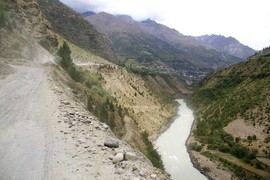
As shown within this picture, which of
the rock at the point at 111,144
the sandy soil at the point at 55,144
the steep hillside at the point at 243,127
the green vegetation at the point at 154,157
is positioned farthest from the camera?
the steep hillside at the point at 243,127

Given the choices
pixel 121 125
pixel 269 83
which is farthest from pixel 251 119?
pixel 121 125

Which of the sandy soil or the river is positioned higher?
the sandy soil

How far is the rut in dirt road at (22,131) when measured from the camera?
13.6 meters

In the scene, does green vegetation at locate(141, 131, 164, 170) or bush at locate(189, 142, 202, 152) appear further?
bush at locate(189, 142, 202, 152)

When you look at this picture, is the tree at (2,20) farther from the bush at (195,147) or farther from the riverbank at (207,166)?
the bush at (195,147)

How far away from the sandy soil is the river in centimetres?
4116

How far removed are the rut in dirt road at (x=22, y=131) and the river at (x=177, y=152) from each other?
38965mm

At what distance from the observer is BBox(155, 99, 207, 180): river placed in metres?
62.0

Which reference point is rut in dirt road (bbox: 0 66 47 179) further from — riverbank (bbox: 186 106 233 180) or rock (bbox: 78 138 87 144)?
riverbank (bbox: 186 106 233 180)

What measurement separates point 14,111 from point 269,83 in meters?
92.2

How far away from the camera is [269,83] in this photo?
330ft

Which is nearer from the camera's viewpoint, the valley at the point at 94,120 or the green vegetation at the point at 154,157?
the valley at the point at 94,120

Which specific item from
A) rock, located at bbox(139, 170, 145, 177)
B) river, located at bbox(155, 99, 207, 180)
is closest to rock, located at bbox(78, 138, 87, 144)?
rock, located at bbox(139, 170, 145, 177)

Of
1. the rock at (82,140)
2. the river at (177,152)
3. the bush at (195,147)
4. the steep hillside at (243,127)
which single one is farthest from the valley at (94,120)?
the river at (177,152)
